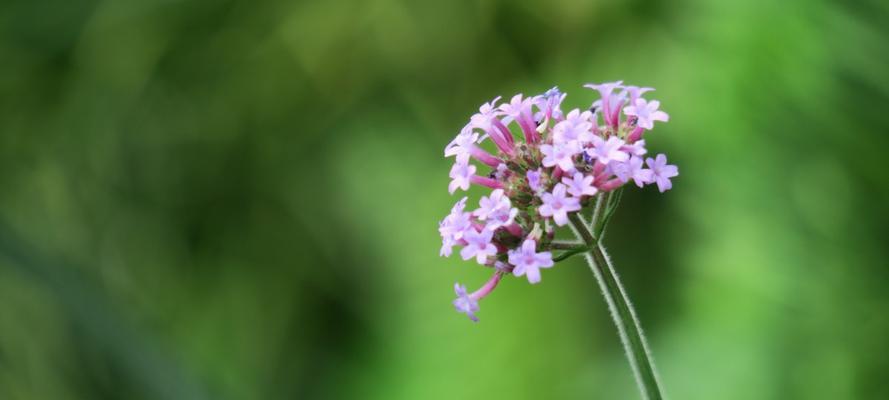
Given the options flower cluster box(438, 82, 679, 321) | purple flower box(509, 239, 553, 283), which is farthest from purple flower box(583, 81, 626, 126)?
purple flower box(509, 239, 553, 283)

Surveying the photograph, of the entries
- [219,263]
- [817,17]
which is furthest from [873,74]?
[219,263]

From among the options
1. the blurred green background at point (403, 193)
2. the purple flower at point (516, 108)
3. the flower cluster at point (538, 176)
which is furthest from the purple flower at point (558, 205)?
the blurred green background at point (403, 193)

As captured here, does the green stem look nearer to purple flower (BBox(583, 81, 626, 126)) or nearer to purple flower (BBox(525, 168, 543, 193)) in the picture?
purple flower (BBox(525, 168, 543, 193))

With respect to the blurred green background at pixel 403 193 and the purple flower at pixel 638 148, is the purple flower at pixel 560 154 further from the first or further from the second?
the blurred green background at pixel 403 193

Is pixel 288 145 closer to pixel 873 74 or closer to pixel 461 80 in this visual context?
pixel 461 80

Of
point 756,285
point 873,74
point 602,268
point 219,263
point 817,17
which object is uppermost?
point 219,263

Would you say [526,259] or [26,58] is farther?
[26,58]

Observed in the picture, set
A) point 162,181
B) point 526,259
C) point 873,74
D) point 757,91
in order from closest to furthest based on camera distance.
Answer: point 526,259, point 873,74, point 757,91, point 162,181
